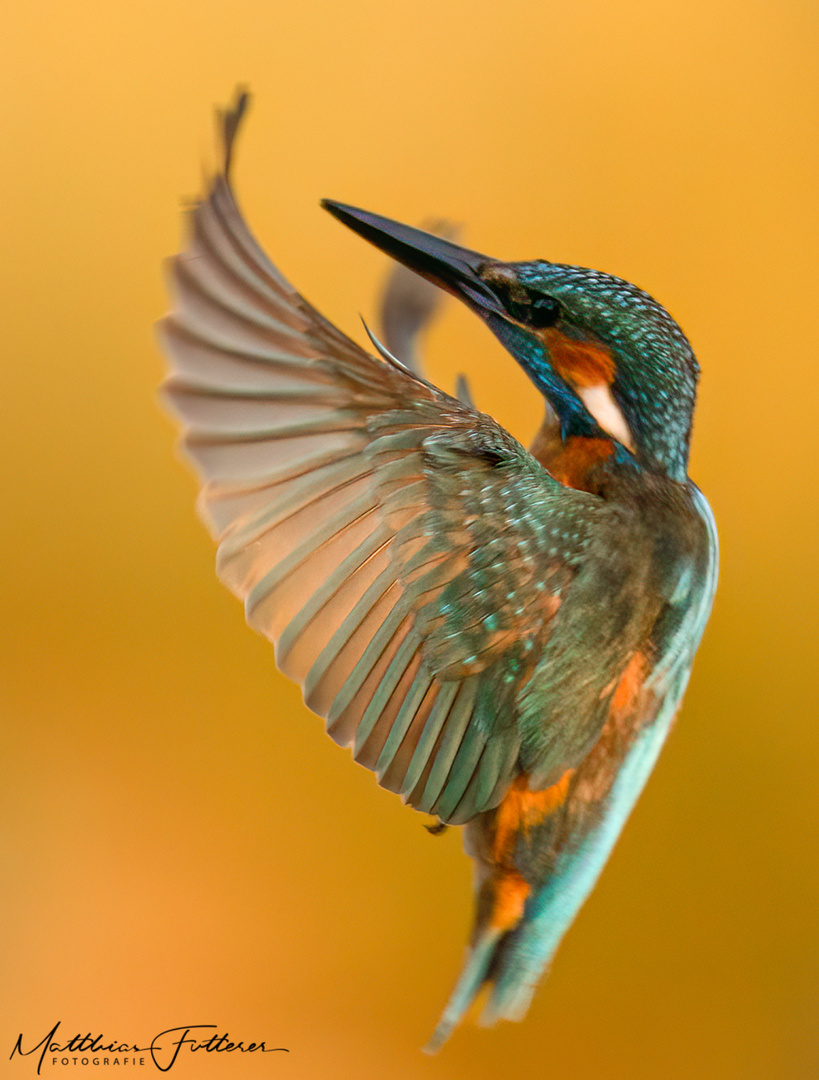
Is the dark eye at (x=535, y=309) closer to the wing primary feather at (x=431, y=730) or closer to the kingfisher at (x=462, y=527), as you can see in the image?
the kingfisher at (x=462, y=527)

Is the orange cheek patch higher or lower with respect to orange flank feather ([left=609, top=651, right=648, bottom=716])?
higher

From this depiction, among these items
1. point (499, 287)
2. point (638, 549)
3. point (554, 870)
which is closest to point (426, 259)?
point (499, 287)
